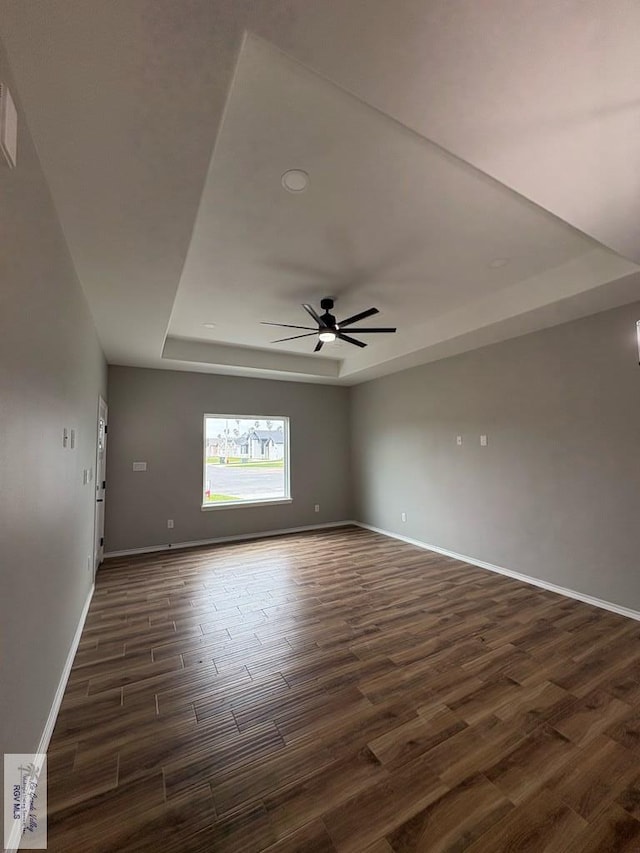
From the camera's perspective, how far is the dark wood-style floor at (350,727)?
4.46ft

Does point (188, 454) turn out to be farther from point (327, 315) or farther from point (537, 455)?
point (537, 455)

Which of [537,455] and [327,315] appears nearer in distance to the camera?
[327,315]

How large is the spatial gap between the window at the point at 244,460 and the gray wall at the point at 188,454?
140mm

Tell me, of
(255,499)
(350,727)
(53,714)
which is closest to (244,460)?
(255,499)

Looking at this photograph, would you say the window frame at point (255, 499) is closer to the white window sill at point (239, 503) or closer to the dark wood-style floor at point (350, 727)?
the white window sill at point (239, 503)

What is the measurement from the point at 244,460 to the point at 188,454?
3.17ft

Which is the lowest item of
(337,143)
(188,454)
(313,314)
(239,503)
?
(239,503)

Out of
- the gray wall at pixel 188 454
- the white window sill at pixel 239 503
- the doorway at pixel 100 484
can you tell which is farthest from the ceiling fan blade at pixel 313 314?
the white window sill at pixel 239 503

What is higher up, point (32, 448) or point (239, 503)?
point (32, 448)

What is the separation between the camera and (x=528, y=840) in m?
1.31

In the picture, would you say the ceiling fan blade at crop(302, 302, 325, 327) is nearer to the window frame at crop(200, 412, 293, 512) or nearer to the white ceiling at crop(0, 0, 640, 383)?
the white ceiling at crop(0, 0, 640, 383)

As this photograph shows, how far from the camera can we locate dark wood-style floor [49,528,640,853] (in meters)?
1.36

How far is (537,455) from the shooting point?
12.4ft

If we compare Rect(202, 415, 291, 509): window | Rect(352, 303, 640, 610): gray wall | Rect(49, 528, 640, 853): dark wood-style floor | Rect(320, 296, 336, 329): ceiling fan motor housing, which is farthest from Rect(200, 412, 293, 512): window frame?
Rect(320, 296, 336, 329): ceiling fan motor housing
